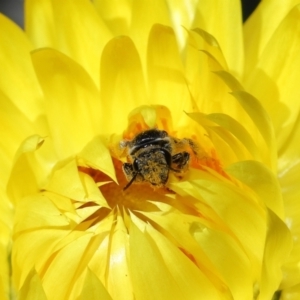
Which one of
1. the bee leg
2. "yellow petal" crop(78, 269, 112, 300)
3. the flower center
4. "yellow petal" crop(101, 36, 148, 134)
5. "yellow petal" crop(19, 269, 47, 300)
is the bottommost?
the flower center

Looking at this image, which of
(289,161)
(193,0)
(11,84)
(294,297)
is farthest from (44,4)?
(294,297)

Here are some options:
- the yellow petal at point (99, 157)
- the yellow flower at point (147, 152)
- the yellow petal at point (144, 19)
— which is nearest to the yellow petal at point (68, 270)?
the yellow flower at point (147, 152)

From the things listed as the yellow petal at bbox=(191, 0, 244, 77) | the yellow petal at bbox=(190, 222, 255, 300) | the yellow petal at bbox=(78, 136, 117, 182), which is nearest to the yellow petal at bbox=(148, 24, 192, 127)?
the yellow petal at bbox=(191, 0, 244, 77)

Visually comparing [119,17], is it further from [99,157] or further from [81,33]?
[99,157]

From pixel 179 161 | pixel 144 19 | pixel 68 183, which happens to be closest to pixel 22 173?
pixel 68 183

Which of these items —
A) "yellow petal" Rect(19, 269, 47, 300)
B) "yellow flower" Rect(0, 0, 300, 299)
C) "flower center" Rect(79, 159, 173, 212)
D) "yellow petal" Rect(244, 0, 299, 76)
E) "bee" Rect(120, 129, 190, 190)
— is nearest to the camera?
"yellow petal" Rect(19, 269, 47, 300)

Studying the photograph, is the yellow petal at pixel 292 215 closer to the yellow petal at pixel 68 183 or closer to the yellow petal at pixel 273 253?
the yellow petal at pixel 273 253

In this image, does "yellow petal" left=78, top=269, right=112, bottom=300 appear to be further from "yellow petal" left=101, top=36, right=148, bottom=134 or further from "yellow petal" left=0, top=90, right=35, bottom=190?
"yellow petal" left=101, top=36, right=148, bottom=134
